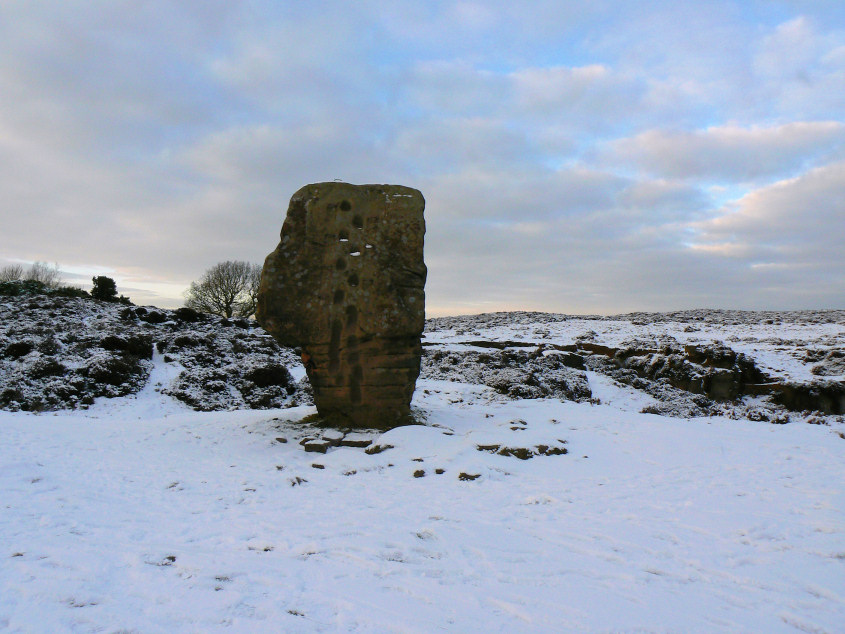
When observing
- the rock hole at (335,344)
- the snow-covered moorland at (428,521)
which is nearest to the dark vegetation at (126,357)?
the snow-covered moorland at (428,521)

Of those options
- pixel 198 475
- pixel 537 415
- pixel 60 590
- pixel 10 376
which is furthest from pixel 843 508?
pixel 10 376

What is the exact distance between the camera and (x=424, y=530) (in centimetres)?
604

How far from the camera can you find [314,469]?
8.88 meters

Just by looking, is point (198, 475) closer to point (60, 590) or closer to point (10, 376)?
point (60, 590)

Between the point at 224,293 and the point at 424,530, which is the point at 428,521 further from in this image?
the point at 224,293

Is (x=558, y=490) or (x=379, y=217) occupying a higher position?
(x=379, y=217)

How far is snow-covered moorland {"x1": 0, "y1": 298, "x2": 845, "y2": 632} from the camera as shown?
4129 millimetres

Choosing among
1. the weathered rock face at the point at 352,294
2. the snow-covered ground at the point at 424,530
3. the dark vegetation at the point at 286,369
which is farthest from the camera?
the dark vegetation at the point at 286,369

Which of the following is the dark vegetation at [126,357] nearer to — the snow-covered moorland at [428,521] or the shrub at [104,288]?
the snow-covered moorland at [428,521]

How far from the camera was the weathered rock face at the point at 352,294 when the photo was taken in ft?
36.4

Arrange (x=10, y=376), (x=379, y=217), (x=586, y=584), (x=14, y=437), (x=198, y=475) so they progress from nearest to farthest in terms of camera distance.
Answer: (x=586, y=584) < (x=198, y=475) < (x=14, y=437) < (x=379, y=217) < (x=10, y=376)

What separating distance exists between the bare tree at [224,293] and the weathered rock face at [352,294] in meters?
30.4

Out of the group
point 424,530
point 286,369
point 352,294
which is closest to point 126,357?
point 286,369

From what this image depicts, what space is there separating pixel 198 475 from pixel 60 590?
4.45 m
